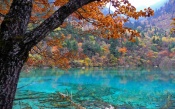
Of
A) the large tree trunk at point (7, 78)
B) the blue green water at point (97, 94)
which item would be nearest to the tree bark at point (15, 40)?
the large tree trunk at point (7, 78)

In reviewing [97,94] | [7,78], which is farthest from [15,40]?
[97,94]

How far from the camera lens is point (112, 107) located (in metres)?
10.5

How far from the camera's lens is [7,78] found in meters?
1.66

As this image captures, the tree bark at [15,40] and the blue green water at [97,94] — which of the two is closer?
the tree bark at [15,40]

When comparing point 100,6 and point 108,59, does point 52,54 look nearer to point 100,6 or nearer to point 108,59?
point 100,6

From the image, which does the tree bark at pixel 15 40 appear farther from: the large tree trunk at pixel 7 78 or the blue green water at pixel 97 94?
the blue green water at pixel 97 94

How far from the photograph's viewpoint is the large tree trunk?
165cm

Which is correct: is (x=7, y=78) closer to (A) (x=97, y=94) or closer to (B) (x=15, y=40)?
(B) (x=15, y=40)

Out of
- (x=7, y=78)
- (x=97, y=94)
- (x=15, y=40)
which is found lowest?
(x=97, y=94)

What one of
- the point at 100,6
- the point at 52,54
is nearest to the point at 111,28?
the point at 100,6

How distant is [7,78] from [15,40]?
311 millimetres

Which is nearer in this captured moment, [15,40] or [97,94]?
[15,40]

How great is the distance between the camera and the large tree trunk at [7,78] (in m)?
1.65

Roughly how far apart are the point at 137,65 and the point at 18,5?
2119 inches
